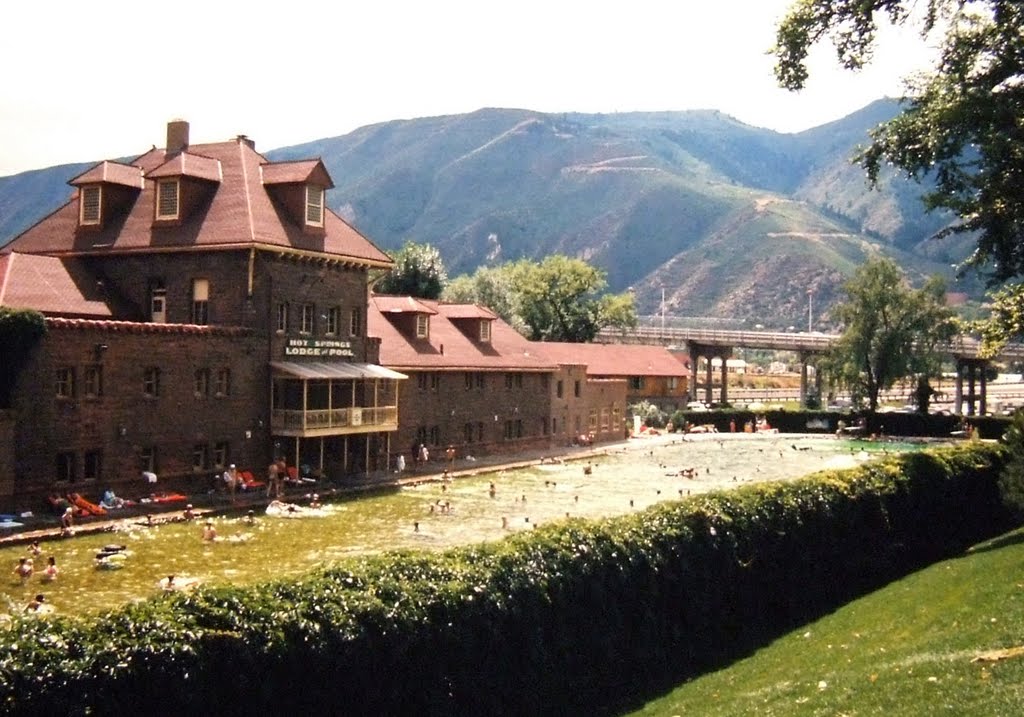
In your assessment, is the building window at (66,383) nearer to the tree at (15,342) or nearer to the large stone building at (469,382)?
the tree at (15,342)

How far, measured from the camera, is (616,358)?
93.7 m

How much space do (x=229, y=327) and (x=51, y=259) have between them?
7.28m

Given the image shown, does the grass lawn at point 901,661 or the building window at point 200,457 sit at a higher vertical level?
the building window at point 200,457

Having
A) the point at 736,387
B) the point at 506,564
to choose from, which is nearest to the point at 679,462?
the point at 506,564

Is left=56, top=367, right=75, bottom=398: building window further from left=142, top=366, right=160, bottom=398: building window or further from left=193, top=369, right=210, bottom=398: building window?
left=193, top=369, right=210, bottom=398: building window

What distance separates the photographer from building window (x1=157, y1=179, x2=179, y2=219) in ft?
140

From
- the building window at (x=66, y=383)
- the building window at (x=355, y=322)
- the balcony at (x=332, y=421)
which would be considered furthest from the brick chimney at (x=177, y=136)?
the building window at (x=66, y=383)

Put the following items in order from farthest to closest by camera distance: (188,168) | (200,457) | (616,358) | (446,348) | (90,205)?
(616,358), (446,348), (90,205), (188,168), (200,457)

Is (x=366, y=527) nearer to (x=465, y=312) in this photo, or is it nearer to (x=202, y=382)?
(x=202, y=382)

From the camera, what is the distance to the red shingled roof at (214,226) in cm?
4188

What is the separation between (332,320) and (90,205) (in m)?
10.8

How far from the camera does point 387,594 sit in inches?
612

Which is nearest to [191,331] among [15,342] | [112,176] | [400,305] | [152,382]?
[152,382]

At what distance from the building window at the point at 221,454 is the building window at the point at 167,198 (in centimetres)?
940
